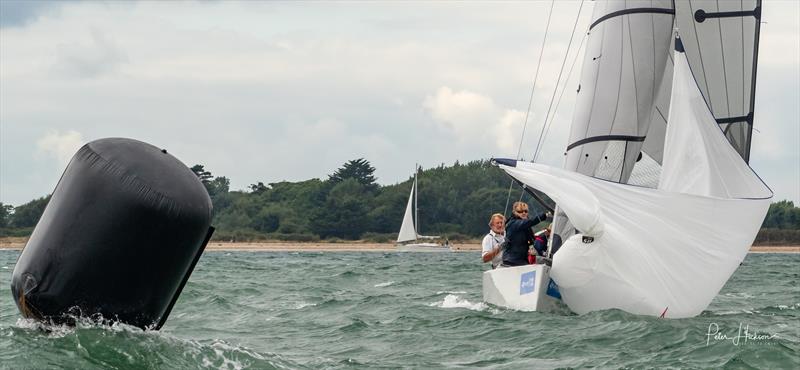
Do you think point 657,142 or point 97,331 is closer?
point 97,331

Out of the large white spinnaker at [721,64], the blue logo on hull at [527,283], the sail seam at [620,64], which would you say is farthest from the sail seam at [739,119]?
the blue logo on hull at [527,283]

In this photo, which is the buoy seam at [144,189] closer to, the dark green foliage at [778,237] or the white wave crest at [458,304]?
the white wave crest at [458,304]

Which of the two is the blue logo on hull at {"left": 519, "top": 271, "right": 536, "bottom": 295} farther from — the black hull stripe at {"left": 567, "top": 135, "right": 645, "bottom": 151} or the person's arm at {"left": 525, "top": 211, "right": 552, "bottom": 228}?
the black hull stripe at {"left": 567, "top": 135, "right": 645, "bottom": 151}

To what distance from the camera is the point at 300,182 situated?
99.4 meters

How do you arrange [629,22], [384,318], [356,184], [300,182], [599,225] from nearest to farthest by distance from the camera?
[599,225]
[384,318]
[629,22]
[356,184]
[300,182]

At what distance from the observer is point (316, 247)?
257 ft

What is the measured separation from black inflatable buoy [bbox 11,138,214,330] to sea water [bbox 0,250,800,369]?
0.21 meters

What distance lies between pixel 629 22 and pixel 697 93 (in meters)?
3.38

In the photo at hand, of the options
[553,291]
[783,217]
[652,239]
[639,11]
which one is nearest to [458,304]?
[553,291]

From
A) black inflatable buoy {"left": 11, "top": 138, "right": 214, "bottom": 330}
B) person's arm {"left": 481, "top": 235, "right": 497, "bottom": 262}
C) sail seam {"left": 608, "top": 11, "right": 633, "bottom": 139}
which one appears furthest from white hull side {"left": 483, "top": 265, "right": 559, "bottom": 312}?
black inflatable buoy {"left": 11, "top": 138, "right": 214, "bottom": 330}

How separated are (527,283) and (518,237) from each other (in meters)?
0.73

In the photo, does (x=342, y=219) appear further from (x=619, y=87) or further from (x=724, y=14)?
(x=619, y=87)

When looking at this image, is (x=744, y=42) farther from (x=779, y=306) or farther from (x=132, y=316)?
(x=132, y=316)

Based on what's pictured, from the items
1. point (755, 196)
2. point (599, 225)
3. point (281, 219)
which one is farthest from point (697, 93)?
Result: point (281, 219)
